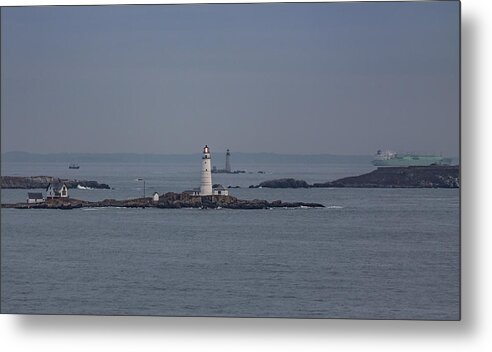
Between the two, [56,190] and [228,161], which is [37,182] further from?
[228,161]

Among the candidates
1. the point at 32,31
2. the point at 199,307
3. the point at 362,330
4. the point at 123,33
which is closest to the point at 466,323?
the point at 362,330

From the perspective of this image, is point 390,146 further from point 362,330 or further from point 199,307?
point 199,307

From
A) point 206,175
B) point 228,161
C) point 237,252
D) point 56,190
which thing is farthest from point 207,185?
point 56,190

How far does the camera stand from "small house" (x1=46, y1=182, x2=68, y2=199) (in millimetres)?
5055

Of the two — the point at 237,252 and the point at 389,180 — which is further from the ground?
the point at 389,180

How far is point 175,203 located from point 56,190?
58 cm

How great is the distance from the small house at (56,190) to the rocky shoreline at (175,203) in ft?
0.06

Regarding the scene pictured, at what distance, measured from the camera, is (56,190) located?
199 inches

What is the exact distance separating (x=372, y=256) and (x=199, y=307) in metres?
0.84

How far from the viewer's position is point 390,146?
16.1 feet

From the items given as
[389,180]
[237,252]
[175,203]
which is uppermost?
[389,180]

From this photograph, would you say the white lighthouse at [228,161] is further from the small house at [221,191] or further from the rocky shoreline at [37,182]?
the rocky shoreline at [37,182]

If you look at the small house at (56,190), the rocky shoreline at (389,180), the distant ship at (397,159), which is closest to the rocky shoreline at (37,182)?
the small house at (56,190)

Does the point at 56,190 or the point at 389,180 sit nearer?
the point at 389,180
